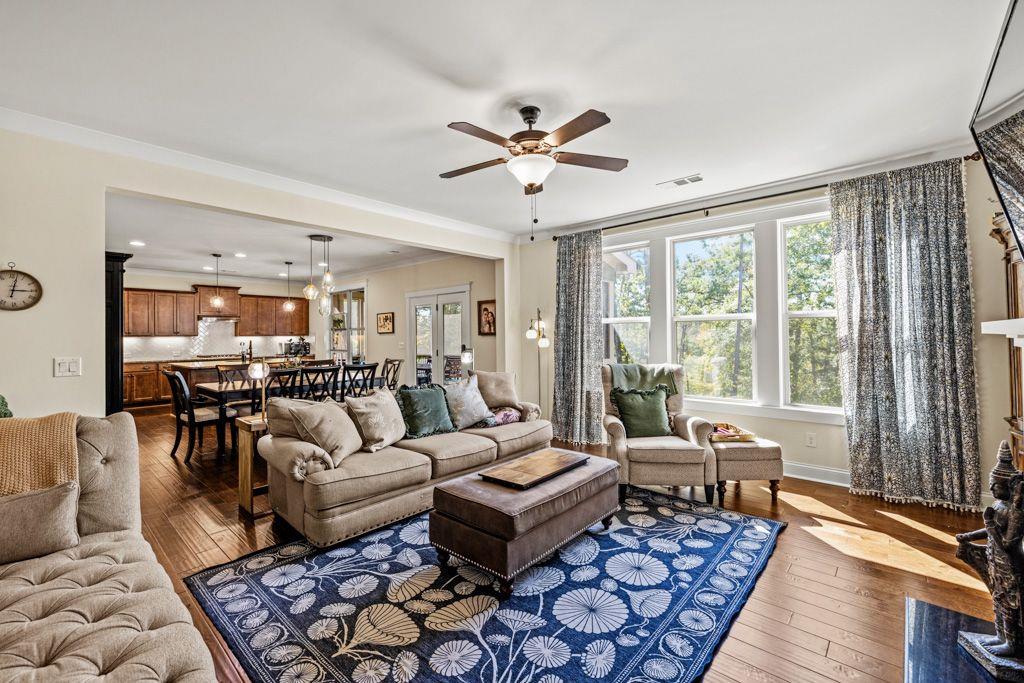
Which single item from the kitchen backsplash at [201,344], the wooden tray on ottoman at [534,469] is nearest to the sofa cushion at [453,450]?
the wooden tray on ottoman at [534,469]

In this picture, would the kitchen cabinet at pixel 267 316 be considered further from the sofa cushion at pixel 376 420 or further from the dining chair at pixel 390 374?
the sofa cushion at pixel 376 420

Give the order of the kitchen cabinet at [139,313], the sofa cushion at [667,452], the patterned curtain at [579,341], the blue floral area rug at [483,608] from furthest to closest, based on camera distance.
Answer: the kitchen cabinet at [139,313], the patterned curtain at [579,341], the sofa cushion at [667,452], the blue floral area rug at [483,608]

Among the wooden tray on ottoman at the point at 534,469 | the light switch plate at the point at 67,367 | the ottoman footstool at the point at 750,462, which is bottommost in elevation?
the ottoman footstool at the point at 750,462

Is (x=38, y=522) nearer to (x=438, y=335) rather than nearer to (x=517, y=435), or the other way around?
(x=517, y=435)

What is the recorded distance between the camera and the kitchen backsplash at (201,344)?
875 centimetres

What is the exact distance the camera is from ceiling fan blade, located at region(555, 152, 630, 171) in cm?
262

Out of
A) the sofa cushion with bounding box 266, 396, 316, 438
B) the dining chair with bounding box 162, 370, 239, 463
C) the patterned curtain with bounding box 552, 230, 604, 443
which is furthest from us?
the patterned curtain with bounding box 552, 230, 604, 443

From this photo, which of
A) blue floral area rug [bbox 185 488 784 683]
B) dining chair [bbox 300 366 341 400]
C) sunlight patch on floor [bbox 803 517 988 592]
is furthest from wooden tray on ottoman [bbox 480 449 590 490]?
dining chair [bbox 300 366 341 400]

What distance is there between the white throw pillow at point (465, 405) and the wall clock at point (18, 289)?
2.88 metres

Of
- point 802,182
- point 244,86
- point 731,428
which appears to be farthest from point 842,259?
point 244,86

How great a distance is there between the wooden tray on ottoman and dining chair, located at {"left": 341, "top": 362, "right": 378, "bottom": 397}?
301cm

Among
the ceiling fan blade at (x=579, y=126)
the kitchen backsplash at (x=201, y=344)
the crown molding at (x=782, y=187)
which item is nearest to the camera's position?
the ceiling fan blade at (x=579, y=126)

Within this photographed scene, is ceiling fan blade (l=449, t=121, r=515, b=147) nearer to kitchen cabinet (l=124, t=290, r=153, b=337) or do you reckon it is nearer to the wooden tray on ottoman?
the wooden tray on ottoman

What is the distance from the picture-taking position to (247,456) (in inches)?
132
